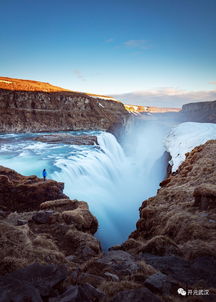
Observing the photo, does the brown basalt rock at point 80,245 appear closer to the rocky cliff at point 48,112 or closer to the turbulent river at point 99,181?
the turbulent river at point 99,181

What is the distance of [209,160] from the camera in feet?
50.3

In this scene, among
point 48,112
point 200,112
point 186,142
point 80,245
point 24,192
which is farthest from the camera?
point 200,112

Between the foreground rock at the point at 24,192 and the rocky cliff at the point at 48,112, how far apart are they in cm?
4256

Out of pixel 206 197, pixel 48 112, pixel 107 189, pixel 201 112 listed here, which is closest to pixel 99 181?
pixel 107 189

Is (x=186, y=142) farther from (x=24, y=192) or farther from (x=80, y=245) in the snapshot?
(x=80, y=245)

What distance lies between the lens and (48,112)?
62688 mm

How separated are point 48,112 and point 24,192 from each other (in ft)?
173

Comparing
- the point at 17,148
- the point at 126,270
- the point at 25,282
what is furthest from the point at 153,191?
the point at 25,282

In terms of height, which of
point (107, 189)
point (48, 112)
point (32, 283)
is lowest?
point (107, 189)

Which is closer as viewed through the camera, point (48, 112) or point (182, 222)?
point (182, 222)

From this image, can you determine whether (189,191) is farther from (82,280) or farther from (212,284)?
(82,280)

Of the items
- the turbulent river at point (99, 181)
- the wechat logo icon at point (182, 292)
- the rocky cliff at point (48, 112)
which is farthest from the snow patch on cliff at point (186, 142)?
the rocky cliff at point (48, 112)

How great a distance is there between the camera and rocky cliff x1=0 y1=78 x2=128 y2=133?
54.7 m

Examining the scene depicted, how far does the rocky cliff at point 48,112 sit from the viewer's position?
5466 cm
